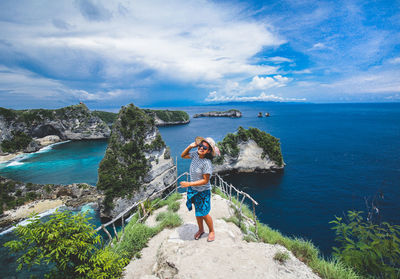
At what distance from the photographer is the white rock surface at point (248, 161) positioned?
3691cm

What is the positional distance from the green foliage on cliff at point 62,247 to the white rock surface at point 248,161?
33.2 m

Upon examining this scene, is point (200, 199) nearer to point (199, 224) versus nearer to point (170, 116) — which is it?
point (199, 224)

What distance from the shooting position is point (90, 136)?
79062mm

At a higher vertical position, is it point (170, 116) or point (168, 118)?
point (170, 116)

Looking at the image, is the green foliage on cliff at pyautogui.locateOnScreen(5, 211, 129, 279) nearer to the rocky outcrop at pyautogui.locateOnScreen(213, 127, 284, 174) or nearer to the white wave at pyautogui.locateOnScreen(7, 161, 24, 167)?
the rocky outcrop at pyautogui.locateOnScreen(213, 127, 284, 174)

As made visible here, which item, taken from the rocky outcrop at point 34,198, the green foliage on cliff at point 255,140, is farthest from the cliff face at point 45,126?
the green foliage on cliff at point 255,140

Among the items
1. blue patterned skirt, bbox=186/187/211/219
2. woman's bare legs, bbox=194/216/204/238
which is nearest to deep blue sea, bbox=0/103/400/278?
woman's bare legs, bbox=194/216/204/238

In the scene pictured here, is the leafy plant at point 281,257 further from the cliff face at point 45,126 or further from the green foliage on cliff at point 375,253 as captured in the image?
the cliff face at point 45,126

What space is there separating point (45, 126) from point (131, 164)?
72.5 meters

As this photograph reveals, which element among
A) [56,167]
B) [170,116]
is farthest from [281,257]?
[170,116]

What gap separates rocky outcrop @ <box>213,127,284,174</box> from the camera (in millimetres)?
36656

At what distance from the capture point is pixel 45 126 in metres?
73.0

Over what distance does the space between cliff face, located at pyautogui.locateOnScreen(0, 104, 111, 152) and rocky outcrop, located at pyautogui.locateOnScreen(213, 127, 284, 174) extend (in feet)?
208

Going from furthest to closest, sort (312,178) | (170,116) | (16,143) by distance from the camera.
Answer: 1. (170,116)
2. (16,143)
3. (312,178)
